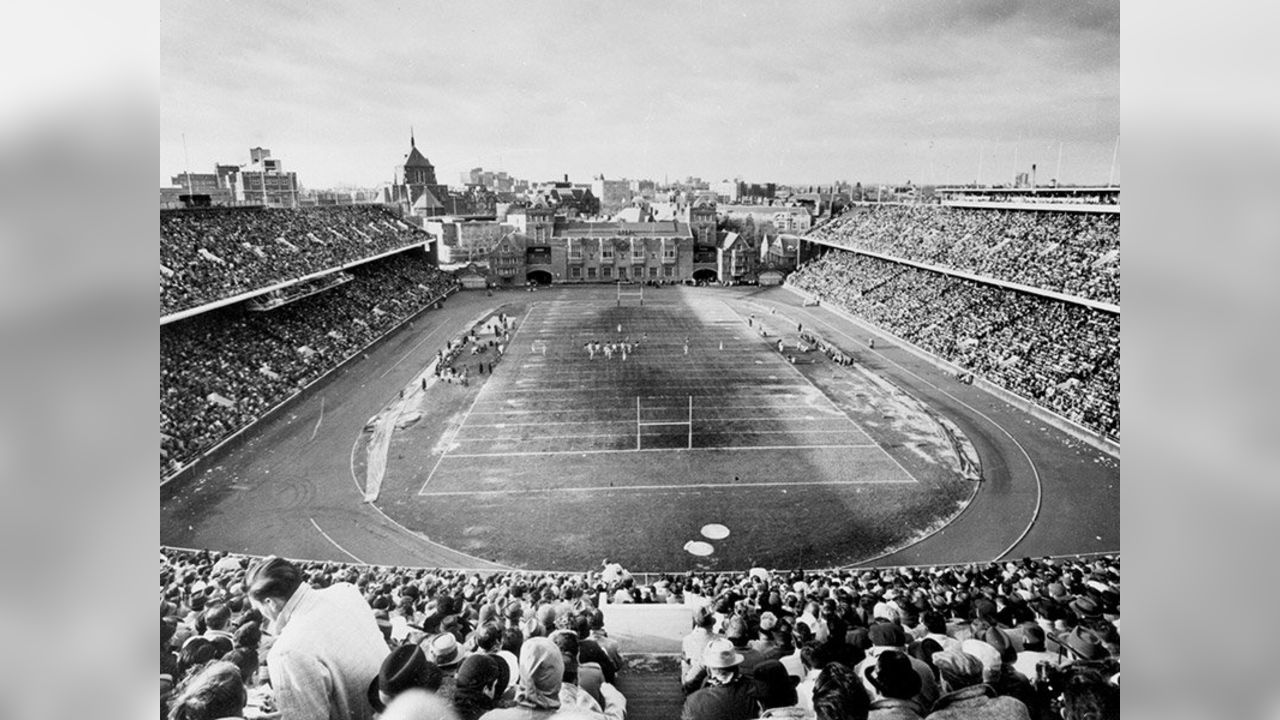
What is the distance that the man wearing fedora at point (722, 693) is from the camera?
8086mm

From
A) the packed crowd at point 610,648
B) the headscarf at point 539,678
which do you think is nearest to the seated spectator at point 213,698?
the packed crowd at point 610,648

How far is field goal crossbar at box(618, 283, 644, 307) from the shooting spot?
60.5 m

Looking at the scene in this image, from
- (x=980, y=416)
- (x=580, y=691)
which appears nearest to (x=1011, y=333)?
(x=980, y=416)

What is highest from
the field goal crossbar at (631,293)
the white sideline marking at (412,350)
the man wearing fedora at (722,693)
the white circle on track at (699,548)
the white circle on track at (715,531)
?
the field goal crossbar at (631,293)

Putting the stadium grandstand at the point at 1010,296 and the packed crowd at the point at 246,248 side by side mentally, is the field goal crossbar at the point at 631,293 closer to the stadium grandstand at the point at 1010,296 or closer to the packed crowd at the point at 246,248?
the stadium grandstand at the point at 1010,296

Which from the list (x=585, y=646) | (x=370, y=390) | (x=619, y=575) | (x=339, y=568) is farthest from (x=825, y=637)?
(x=370, y=390)

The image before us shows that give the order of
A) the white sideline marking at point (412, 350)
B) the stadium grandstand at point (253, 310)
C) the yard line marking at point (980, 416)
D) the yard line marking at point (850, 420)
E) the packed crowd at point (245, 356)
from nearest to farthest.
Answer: the yard line marking at point (980, 416)
the yard line marking at point (850, 420)
the packed crowd at point (245, 356)
the stadium grandstand at point (253, 310)
the white sideline marking at point (412, 350)

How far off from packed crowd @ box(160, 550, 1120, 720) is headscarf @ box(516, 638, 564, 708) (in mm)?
15

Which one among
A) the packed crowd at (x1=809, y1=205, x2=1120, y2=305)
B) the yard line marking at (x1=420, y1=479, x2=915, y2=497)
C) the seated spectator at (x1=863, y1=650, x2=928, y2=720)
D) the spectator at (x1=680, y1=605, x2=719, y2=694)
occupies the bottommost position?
the yard line marking at (x1=420, y1=479, x2=915, y2=497)

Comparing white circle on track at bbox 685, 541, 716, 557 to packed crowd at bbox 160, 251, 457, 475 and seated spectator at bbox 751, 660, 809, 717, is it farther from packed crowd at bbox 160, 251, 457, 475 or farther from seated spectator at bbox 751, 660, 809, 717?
packed crowd at bbox 160, 251, 457, 475

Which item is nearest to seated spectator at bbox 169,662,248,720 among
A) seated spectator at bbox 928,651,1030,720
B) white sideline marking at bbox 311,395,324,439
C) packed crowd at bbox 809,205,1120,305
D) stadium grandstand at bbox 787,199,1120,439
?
seated spectator at bbox 928,651,1030,720

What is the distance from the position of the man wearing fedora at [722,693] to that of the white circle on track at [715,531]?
32.1 feet

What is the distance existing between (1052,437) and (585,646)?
21417 mm

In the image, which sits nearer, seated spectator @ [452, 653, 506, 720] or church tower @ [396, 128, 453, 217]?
seated spectator @ [452, 653, 506, 720]
